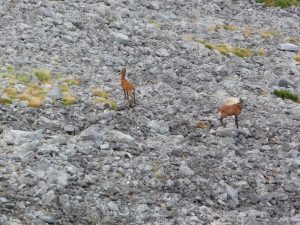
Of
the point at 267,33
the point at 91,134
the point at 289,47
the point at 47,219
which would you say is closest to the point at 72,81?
the point at 91,134

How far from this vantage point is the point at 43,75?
18016 mm

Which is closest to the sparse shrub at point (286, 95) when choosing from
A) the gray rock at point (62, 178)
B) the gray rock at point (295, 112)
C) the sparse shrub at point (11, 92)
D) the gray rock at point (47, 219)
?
the gray rock at point (295, 112)

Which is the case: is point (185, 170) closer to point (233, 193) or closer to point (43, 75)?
point (233, 193)

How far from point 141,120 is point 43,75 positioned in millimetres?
3972

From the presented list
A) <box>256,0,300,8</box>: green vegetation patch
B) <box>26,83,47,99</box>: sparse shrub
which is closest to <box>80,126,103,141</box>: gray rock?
<box>26,83,47,99</box>: sparse shrub

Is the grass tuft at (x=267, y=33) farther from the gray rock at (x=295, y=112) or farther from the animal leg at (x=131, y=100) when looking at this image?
the animal leg at (x=131, y=100)

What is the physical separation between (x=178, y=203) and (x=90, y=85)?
22.3ft

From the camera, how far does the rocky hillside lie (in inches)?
486

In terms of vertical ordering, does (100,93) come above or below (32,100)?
below

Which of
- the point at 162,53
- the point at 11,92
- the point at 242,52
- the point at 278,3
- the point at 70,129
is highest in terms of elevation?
the point at 70,129

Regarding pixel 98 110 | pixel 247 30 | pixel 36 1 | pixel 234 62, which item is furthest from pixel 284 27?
pixel 98 110

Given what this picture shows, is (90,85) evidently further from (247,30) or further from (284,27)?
(284,27)

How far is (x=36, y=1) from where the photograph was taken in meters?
23.2

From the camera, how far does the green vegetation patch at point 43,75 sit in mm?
17844
